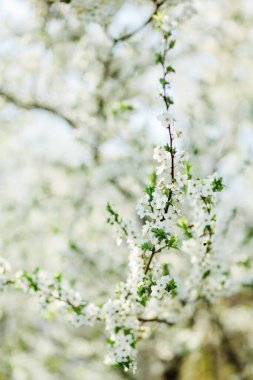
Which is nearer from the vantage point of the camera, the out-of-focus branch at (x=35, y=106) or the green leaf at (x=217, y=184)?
the green leaf at (x=217, y=184)

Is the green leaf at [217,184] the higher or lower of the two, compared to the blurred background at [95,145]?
lower

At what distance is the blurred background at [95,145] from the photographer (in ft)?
20.3

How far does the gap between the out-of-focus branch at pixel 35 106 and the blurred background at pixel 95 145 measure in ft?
0.06

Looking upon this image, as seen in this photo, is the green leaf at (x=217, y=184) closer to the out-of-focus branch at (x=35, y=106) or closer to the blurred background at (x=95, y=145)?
the blurred background at (x=95, y=145)

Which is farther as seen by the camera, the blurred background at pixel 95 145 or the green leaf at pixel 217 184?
the blurred background at pixel 95 145

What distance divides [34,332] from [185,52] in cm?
753

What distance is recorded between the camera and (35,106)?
7.48m

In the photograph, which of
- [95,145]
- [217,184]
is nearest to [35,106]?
[95,145]

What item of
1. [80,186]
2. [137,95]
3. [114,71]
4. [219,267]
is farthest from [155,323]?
[137,95]

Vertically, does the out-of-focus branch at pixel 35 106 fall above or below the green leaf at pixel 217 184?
above

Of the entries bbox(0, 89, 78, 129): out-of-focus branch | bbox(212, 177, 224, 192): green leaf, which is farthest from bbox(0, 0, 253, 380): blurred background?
bbox(212, 177, 224, 192): green leaf

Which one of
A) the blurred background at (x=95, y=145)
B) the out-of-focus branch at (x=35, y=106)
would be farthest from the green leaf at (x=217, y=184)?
the out-of-focus branch at (x=35, y=106)

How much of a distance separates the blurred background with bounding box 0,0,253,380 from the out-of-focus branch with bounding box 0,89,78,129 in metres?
0.02

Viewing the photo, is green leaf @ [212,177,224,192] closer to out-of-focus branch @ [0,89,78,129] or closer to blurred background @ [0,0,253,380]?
blurred background @ [0,0,253,380]
